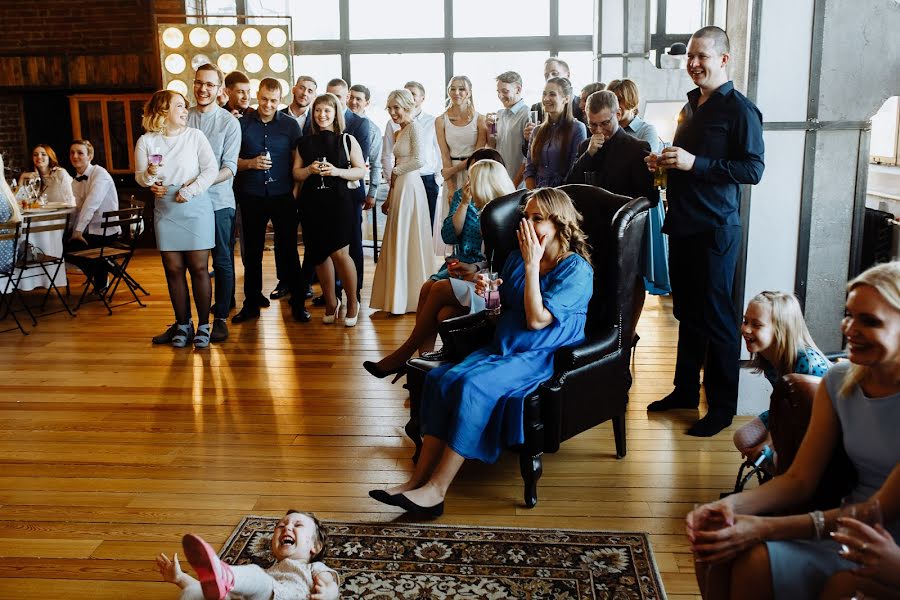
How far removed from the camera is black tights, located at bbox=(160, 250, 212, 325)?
17.7ft

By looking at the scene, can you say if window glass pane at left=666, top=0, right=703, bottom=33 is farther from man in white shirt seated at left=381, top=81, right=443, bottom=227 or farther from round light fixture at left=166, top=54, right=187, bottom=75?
round light fixture at left=166, top=54, right=187, bottom=75

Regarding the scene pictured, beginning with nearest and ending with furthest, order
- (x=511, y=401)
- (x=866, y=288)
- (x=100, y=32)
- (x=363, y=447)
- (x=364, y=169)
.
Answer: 1. (x=866, y=288)
2. (x=511, y=401)
3. (x=363, y=447)
4. (x=364, y=169)
5. (x=100, y=32)

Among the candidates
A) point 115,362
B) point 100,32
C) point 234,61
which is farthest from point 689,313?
point 100,32

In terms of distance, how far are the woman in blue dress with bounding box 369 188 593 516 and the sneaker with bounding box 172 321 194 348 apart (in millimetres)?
2738

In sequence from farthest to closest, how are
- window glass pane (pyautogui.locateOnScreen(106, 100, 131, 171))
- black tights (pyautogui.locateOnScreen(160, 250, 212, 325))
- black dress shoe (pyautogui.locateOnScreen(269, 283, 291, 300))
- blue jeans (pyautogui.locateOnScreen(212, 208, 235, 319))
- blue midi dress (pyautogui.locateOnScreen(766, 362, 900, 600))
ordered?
window glass pane (pyautogui.locateOnScreen(106, 100, 131, 171)) < black dress shoe (pyautogui.locateOnScreen(269, 283, 291, 300)) < blue jeans (pyautogui.locateOnScreen(212, 208, 235, 319)) < black tights (pyautogui.locateOnScreen(160, 250, 212, 325)) < blue midi dress (pyautogui.locateOnScreen(766, 362, 900, 600))

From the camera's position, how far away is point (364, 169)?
6.04 m

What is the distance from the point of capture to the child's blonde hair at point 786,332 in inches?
113

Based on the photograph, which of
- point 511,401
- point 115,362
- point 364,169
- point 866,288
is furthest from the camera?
point 364,169

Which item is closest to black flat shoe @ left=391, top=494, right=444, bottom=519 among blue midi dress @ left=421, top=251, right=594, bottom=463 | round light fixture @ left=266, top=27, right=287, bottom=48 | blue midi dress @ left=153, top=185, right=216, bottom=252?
blue midi dress @ left=421, top=251, right=594, bottom=463

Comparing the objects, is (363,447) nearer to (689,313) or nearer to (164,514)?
(164,514)

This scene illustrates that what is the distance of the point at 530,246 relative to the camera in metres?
3.19

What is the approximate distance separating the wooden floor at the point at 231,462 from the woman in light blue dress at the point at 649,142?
1.49 ft

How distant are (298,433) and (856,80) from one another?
2981 millimetres

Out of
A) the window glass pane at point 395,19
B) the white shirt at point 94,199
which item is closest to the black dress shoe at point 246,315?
the white shirt at point 94,199
